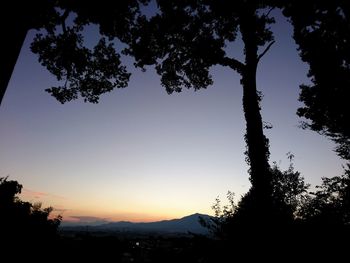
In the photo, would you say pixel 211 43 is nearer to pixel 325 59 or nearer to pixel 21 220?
pixel 325 59

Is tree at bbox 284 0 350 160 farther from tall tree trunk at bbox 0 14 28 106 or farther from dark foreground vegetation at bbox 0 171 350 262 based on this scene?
tall tree trunk at bbox 0 14 28 106

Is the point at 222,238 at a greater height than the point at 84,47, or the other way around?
the point at 84,47

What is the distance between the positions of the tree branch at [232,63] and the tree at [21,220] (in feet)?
33.6

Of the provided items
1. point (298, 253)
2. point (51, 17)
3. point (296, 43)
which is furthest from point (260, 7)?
point (298, 253)

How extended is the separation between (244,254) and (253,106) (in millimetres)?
9633

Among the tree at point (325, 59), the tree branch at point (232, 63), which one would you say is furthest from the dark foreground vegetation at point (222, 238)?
the tree at point (325, 59)

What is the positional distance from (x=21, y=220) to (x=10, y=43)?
275 inches

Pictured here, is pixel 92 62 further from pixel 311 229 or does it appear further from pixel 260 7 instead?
pixel 311 229

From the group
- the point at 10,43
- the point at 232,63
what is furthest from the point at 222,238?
the point at 232,63

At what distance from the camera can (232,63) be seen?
53.3 ft

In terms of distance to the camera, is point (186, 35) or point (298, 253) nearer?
point (298, 253)

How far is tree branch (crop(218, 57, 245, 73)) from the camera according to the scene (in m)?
15.8

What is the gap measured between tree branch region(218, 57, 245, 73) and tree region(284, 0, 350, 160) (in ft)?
11.4

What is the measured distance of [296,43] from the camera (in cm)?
1867
